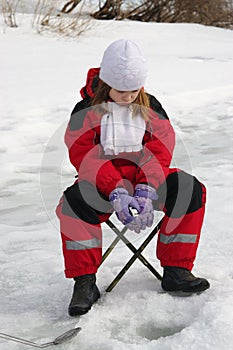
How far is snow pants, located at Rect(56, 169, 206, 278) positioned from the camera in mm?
2771

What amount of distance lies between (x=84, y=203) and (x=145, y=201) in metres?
0.24

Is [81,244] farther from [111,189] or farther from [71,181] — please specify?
[71,181]

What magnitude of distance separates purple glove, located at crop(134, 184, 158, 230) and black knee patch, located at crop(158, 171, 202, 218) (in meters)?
0.06

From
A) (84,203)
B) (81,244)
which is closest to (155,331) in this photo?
(81,244)

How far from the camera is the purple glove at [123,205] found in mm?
2682

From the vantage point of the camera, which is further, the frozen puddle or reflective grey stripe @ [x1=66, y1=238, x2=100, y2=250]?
reflective grey stripe @ [x1=66, y1=238, x2=100, y2=250]

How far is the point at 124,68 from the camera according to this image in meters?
2.74

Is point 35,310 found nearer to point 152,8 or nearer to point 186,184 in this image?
point 186,184

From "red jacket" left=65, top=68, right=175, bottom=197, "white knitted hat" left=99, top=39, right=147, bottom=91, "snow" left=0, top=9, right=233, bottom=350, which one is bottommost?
"snow" left=0, top=9, right=233, bottom=350

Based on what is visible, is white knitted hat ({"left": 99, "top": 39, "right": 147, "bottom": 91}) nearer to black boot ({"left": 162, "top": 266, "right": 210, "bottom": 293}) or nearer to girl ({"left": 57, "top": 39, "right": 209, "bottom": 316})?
girl ({"left": 57, "top": 39, "right": 209, "bottom": 316})

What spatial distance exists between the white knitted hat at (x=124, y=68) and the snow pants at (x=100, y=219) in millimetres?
399

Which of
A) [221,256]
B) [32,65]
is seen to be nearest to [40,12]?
[32,65]

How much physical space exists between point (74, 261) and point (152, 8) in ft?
36.7

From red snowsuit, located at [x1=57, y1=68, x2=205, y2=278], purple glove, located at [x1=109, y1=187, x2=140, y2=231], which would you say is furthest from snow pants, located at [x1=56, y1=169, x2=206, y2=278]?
purple glove, located at [x1=109, y1=187, x2=140, y2=231]
